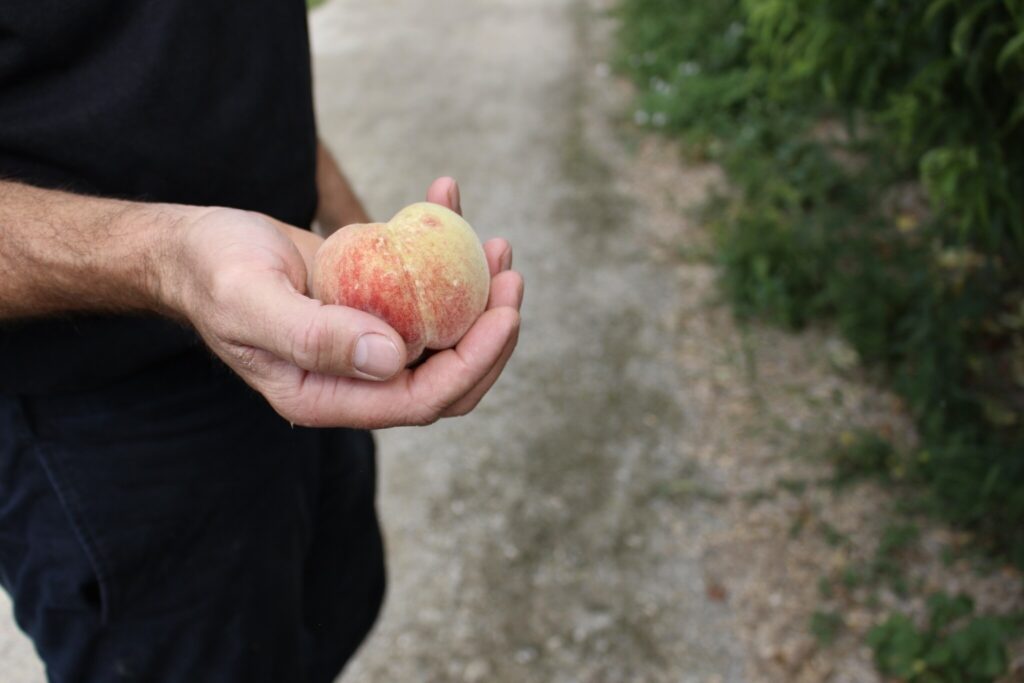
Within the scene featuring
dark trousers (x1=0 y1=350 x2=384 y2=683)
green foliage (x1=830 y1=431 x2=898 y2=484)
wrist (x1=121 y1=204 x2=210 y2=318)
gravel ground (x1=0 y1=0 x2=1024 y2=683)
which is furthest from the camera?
green foliage (x1=830 y1=431 x2=898 y2=484)

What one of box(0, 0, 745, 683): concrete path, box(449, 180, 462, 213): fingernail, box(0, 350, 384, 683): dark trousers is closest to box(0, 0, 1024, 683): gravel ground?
box(0, 0, 745, 683): concrete path

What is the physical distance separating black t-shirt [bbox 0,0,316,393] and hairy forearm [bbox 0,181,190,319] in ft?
0.31

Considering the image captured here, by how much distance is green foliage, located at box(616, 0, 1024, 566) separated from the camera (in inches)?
104

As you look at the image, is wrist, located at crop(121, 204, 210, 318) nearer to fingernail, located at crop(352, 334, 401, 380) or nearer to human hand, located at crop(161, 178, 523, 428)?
human hand, located at crop(161, 178, 523, 428)

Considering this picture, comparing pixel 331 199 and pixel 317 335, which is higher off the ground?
pixel 317 335

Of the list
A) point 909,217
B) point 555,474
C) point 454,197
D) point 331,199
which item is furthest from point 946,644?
point 909,217

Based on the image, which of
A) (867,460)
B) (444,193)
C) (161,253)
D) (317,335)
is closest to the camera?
(317,335)

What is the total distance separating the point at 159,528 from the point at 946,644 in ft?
7.03

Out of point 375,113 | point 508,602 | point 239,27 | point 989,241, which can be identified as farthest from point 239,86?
point 375,113

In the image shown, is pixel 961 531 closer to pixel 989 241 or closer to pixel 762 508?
pixel 762 508

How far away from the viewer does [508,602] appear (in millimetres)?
3143

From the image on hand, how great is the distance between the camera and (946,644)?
249 centimetres

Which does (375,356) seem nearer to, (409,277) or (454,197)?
(409,277)

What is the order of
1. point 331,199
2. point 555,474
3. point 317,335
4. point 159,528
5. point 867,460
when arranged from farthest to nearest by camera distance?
point 555,474, point 867,460, point 331,199, point 159,528, point 317,335
